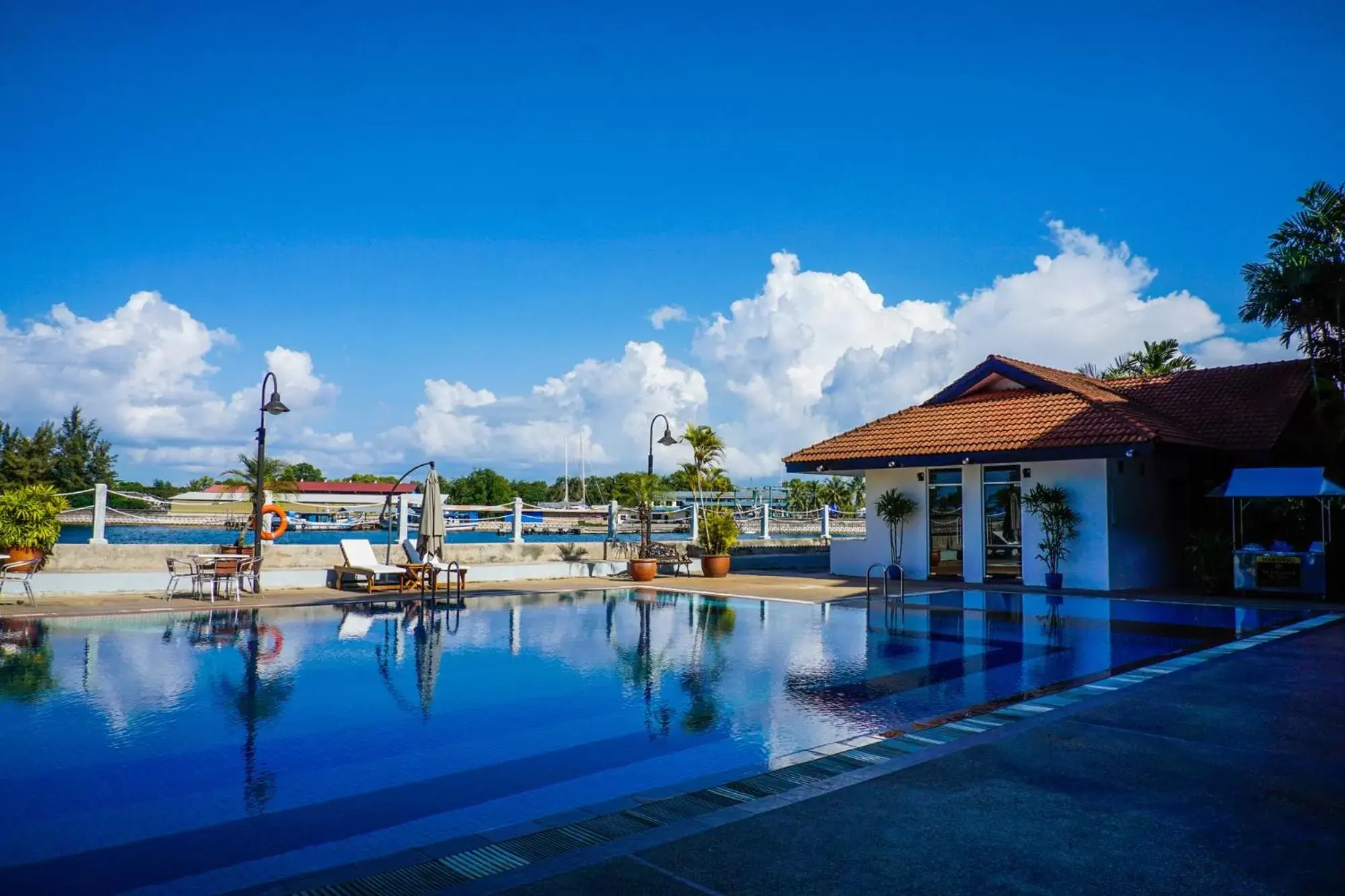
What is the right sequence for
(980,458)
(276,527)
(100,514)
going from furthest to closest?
(980,458) → (276,527) → (100,514)

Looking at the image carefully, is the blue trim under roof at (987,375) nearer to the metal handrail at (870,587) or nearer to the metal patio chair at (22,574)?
the metal handrail at (870,587)

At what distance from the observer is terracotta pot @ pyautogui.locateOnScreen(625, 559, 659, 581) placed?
2053 cm

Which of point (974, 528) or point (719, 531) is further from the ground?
point (974, 528)

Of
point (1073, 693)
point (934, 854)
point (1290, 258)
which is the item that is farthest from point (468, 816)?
point (1290, 258)

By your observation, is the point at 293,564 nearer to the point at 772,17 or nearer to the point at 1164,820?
the point at 772,17

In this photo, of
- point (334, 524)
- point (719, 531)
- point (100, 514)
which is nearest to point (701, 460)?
point (719, 531)

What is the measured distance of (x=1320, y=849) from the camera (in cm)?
407

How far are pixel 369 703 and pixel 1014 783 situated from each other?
510 cm

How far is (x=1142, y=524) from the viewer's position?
18.7m

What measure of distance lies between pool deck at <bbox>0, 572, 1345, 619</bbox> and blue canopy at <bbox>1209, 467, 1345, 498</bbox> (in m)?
1.95

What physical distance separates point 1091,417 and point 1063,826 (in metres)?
15.5

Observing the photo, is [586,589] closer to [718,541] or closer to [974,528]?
[718,541]


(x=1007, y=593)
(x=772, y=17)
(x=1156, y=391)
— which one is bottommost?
(x=1007, y=593)

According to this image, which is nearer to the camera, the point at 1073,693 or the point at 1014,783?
the point at 1014,783
